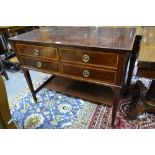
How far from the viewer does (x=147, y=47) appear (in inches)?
37.4

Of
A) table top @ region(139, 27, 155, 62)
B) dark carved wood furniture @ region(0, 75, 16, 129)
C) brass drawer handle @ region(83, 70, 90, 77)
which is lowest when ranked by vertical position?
brass drawer handle @ region(83, 70, 90, 77)

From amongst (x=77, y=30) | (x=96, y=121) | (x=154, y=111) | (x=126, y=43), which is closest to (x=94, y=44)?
(x=126, y=43)

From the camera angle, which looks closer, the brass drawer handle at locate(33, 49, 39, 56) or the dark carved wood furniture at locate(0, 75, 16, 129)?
the dark carved wood furniture at locate(0, 75, 16, 129)

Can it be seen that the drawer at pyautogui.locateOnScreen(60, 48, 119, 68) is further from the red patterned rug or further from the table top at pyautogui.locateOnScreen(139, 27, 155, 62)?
the red patterned rug

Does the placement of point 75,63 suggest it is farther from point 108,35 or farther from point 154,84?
point 154,84

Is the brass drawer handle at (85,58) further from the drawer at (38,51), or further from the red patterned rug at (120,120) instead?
the red patterned rug at (120,120)

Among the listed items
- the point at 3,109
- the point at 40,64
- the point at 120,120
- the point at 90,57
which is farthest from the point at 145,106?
→ the point at 3,109

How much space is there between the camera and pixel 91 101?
62.6 inches

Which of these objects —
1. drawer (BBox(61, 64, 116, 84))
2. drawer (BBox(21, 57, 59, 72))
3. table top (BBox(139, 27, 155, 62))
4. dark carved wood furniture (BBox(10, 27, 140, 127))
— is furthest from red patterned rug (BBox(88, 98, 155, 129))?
table top (BBox(139, 27, 155, 62))

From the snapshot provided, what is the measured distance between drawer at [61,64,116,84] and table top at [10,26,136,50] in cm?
17

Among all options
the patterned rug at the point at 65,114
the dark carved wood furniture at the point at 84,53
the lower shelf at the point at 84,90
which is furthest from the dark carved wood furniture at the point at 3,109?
the lower shelf at the point at 84,90

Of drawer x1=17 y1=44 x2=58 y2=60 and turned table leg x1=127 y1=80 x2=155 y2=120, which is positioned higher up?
drawer x1=17 y1=44 x2=58 y2=60

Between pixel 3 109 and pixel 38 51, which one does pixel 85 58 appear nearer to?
pixel 38 51

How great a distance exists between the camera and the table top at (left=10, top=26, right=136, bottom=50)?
964 mm
